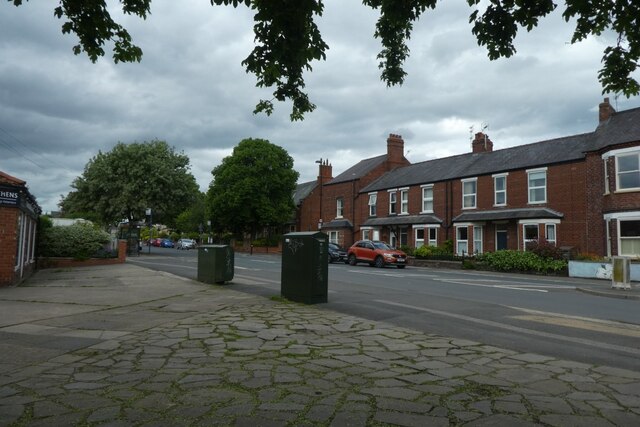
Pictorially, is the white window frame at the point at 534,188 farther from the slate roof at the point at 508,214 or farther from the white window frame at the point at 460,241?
the white window frame at the point at 460,241

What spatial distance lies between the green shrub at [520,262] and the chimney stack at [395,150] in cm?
1934

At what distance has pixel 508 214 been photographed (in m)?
29.5

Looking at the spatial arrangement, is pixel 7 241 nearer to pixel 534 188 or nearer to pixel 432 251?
pixel 432 251

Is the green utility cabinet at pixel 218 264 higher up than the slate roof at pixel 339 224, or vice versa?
the slate roof at pixel 339 224

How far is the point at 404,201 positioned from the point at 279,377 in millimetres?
34598

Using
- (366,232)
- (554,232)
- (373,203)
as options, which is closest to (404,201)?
(373,203)

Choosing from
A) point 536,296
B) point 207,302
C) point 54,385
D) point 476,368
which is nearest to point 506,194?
point 536,296

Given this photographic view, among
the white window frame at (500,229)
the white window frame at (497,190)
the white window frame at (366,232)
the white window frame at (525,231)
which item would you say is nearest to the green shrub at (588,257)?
the white window frame at (525,231)

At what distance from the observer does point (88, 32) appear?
19.5 ft

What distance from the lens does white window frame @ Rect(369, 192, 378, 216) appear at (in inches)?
1643

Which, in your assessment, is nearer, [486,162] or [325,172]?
[486,162]

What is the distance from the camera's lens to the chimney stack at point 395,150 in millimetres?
45803

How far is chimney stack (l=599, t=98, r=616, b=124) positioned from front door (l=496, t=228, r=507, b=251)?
27.3 ft

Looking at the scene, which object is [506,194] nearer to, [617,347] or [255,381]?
[617,347]
